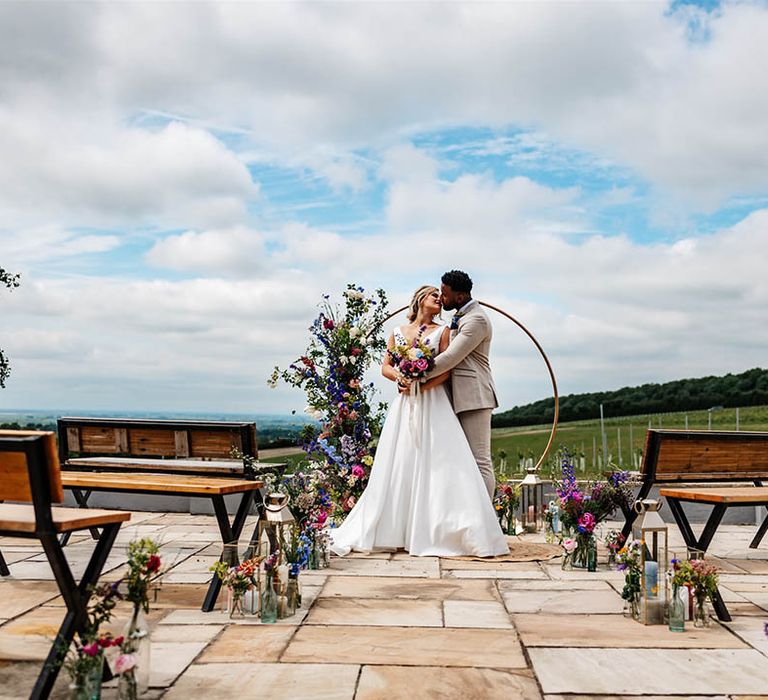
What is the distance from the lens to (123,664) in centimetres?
304

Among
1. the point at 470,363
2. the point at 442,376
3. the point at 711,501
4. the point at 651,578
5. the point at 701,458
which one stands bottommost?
the point at 651,578

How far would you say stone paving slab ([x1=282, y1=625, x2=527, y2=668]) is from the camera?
12.1 ft

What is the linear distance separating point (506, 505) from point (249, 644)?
165 inches

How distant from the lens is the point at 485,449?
708cm

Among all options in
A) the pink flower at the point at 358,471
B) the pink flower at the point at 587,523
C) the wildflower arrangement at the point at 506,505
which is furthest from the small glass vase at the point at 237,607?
the wildflower arrangement at the point at 506,505

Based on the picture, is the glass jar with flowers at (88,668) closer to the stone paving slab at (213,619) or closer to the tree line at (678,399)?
the stone paving slab at (213,619)

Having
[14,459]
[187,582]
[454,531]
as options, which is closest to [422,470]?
[454,531]

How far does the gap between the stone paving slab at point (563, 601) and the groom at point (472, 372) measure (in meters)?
1.98

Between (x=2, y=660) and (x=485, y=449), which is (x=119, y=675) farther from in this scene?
(x=485, y=449)

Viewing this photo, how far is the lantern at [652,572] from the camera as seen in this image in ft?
14.4

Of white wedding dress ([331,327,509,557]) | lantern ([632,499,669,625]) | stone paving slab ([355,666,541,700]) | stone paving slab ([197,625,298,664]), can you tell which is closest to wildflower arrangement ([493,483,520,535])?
white wedding dress ([331,327,509,557])

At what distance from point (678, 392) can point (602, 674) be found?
19.8 meters

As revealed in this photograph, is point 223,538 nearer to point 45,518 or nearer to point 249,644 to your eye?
point 249,644

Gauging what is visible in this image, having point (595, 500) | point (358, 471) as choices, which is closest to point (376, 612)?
point (595, 500)
